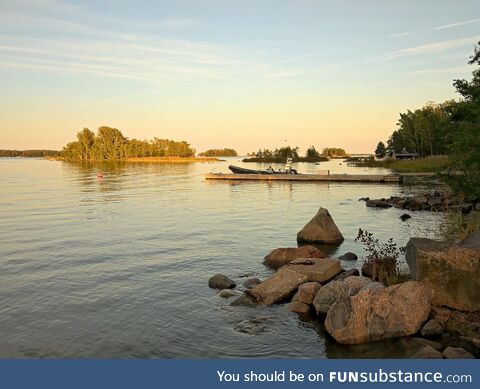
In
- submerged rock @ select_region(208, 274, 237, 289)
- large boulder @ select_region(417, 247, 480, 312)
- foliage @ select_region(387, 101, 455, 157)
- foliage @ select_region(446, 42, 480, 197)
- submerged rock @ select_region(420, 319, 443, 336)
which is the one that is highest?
foliage @ select_region(387, 101, 455, 157)

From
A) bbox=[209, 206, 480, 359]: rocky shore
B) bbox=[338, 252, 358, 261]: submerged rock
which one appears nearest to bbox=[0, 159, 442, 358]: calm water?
bbox=[209, 206, 480, 359]: rocky shore

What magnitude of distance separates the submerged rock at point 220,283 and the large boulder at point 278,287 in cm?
147

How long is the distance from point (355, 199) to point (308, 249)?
1298 inches

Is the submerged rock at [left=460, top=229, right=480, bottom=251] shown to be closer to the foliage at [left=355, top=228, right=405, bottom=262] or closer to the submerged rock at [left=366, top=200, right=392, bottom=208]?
the foliage at [left=355, top=228, right=405, bottom=262]

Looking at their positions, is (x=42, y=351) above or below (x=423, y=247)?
below

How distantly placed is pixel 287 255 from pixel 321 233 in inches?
231

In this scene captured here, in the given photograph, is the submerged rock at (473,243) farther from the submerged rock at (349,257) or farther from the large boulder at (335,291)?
the submerged rock at (349,257)

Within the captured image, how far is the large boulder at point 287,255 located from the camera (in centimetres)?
1947

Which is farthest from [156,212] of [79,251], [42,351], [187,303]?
[42,351]

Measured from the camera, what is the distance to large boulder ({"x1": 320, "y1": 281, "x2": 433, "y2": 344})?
11578 millimetres

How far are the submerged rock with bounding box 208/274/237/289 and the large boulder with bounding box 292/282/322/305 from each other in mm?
3096

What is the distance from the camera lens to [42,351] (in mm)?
11672

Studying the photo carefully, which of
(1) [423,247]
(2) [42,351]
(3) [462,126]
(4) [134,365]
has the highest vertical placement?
(3) [462,126]

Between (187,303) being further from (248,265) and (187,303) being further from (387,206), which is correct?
(387,206)
